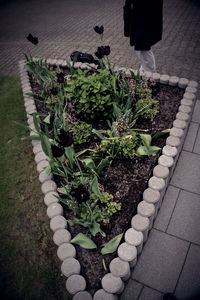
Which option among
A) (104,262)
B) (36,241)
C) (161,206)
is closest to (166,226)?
(161,206)

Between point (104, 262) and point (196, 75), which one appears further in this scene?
point (196, 75)

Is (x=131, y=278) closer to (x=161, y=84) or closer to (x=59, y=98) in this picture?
(x=59, y=98)

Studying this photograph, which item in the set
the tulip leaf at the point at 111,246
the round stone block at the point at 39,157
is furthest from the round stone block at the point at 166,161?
the round stone block at the point at 39,157

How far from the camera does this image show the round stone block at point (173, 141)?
8.02ft

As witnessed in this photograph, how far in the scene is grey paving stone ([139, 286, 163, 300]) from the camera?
73.2 inches

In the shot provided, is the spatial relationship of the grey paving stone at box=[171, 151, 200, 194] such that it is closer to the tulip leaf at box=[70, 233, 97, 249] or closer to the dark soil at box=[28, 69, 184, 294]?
the dark soil at box=[28, 69, 184, 294]

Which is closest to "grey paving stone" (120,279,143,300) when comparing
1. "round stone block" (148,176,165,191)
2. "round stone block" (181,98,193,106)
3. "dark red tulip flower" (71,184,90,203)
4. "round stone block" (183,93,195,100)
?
"round stone block" (148,176,165,191)

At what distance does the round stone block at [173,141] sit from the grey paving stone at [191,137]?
49 centimetres

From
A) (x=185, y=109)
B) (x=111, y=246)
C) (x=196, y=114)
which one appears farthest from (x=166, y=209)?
(x=196, y=114)

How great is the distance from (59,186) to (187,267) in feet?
4.91

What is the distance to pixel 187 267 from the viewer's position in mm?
1978

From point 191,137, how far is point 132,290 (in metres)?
2.08

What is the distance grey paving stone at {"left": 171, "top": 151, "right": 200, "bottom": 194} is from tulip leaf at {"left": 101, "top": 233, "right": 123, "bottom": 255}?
110cm

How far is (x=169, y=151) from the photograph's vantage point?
2385 millimetres
